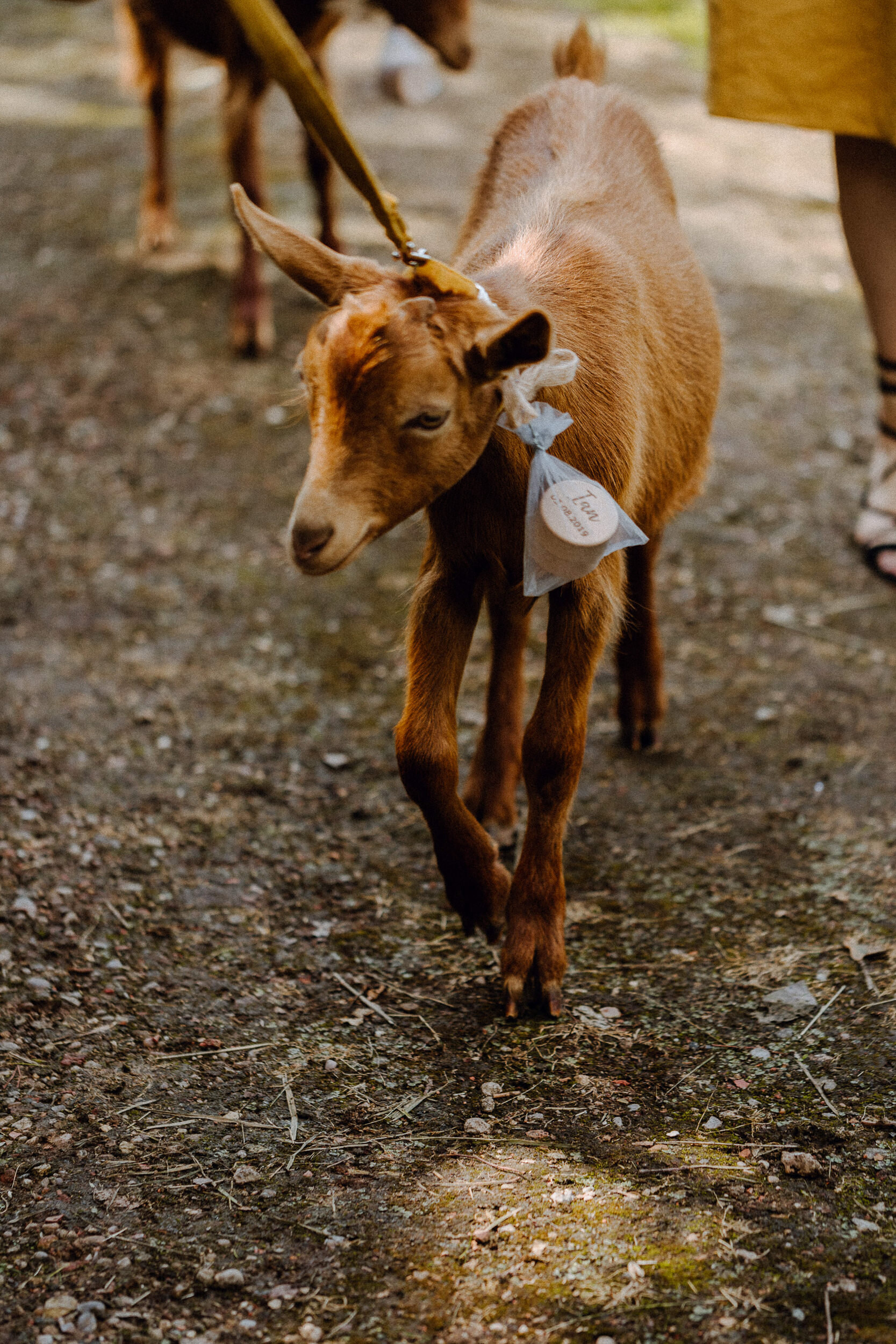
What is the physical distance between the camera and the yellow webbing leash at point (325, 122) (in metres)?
1.98

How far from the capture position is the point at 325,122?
211 centimetres

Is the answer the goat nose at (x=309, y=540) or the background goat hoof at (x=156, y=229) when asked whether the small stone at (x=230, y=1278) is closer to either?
the goat nose at (x=309, y=540)

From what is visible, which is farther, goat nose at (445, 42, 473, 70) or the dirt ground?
goat nose at (445, 42, 473, 70)

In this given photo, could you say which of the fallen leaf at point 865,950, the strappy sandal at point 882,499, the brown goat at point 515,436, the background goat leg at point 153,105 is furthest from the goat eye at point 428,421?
the background goat leg at point 153,105

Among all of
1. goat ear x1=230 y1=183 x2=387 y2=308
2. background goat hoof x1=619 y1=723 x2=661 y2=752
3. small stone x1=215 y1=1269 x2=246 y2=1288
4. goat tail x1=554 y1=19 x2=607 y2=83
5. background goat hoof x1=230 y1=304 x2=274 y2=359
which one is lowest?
background goat hoof x1=619 y1=723 x2=661 y2=752

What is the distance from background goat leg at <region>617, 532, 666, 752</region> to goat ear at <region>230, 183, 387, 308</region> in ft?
4.81

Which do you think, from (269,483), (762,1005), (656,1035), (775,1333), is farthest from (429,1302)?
(269,483)

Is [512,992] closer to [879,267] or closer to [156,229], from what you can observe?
[879,267]

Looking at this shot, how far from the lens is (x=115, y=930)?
9.81 ft

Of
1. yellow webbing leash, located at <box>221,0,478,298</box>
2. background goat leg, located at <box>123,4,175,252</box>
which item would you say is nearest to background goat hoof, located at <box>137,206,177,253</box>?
background goat leg, located at <box>123,4,175,252</box>

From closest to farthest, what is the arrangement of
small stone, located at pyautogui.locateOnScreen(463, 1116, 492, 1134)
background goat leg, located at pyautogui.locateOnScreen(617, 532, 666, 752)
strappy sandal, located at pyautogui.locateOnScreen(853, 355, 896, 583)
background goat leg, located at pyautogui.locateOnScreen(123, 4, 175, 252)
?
small stone, located at pyautogui.locateOnScreen(463, 1116, 492, 1134)
background goat leg, located at pyautogui.locateOnScreen(617, 532, 666, 752)
strappy sandal, located at pyautogui.locateOnScreen(853, 355, 896, 583)
background goat leg, located at pyautogui.locateOnScreen(123, 4, 175, 252)

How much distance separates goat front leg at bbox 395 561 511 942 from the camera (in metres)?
2.62

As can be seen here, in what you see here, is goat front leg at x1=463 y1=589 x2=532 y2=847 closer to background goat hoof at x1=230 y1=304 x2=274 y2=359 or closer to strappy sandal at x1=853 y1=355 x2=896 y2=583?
strappy sandal at x1=853 y1=355 x2=896 y2=583

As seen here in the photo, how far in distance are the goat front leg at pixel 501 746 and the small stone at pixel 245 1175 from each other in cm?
116
